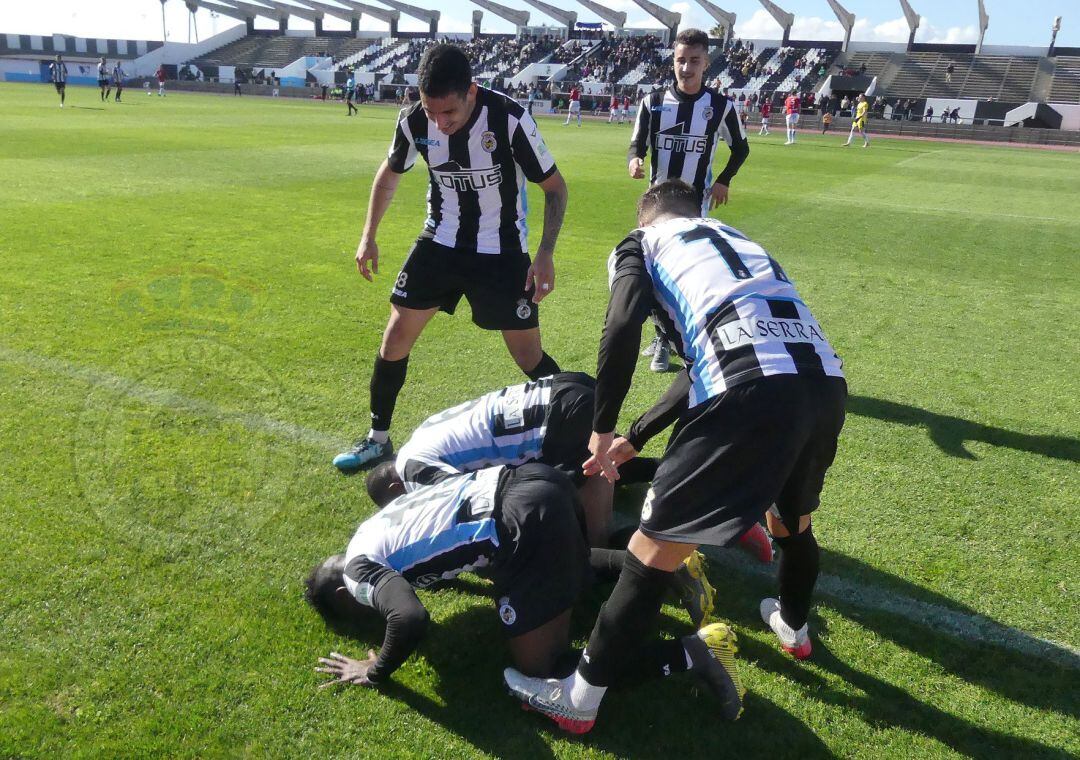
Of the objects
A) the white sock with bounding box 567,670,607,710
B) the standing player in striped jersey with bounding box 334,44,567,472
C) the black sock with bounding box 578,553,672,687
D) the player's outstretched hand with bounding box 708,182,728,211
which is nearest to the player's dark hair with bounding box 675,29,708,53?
the player's outstretched hand with bounding box 708,182,728,211

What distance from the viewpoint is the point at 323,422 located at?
4.90m

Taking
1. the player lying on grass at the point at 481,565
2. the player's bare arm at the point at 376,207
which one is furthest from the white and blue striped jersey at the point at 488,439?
the player's bare arm at the point at 376,207

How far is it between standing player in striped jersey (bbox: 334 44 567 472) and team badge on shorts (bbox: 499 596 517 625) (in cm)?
177

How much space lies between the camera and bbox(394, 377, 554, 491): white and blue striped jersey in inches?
141

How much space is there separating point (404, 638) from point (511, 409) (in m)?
1.27

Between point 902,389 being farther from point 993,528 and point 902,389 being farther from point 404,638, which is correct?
point 404,638

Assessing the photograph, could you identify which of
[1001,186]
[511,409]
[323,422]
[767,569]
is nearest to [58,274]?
[323,422]

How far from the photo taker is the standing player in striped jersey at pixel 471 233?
426 cm

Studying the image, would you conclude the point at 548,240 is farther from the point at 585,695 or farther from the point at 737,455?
the point at 585,695

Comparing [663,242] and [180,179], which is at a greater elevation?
[663,242]

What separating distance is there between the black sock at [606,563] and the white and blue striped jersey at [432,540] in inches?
23.4

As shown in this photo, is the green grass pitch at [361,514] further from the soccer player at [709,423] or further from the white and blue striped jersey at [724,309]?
the white and blue striped jersey at [724,309]

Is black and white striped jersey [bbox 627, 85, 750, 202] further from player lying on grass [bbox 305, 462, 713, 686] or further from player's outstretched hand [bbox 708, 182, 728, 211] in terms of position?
player lying on grass [bbox 305, 462, 713, 686]

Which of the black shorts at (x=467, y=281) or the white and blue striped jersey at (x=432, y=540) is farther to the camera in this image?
the black shorts at (x=467, y=281)
